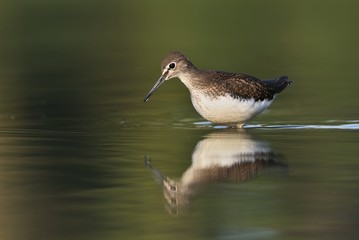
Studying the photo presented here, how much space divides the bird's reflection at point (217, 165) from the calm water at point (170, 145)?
0.02m

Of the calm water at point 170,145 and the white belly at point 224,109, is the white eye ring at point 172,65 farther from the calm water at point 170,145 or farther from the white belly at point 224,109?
the calm water at point 170,145

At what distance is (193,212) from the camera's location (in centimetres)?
1096

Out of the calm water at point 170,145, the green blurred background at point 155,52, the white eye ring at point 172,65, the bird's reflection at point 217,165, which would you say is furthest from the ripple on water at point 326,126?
the bird's reflection at point 217,165

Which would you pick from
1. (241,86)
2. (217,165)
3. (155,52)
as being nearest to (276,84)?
(241,86)

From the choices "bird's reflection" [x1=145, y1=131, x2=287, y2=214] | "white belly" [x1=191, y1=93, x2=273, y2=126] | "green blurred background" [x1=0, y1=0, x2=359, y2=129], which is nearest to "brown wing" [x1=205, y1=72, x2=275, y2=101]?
"white belly" [x1=191, y1=93, x2=273, y2=126]

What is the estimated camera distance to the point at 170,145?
15.3 m

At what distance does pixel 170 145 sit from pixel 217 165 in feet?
6.75

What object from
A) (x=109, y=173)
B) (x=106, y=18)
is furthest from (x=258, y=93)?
(x=106, y=18)

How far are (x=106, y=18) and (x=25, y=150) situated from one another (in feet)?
87.0

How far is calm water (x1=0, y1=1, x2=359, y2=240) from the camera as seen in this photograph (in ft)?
34.9

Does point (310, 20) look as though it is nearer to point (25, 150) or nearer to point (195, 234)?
point (25, 150)

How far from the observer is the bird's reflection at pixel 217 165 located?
39.4 feet

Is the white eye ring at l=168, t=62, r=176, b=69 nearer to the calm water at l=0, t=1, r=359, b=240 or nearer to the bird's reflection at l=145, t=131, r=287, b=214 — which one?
the calm water at l=0, t=1, r=359, b=240

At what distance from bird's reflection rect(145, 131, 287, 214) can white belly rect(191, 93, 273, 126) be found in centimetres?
81
